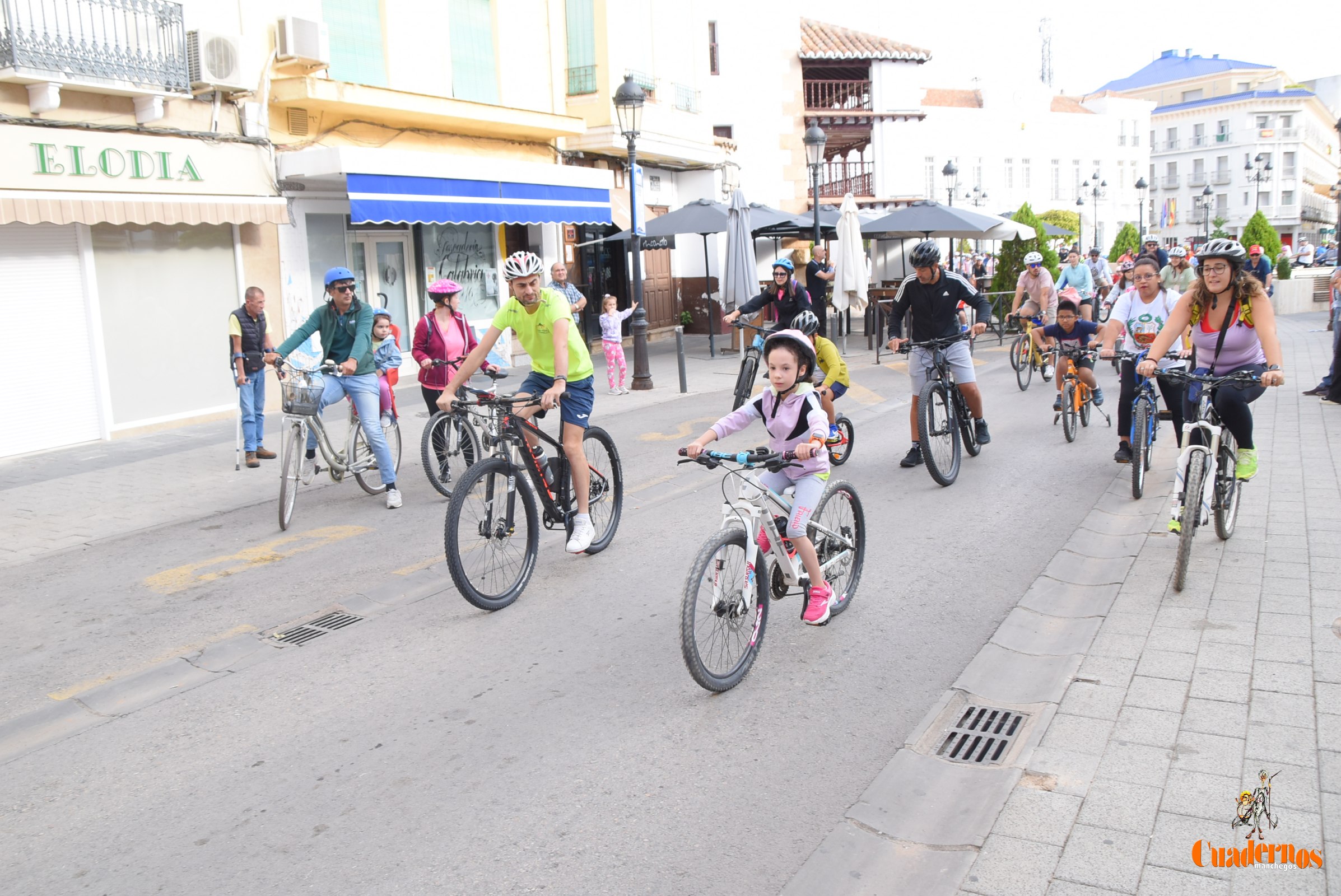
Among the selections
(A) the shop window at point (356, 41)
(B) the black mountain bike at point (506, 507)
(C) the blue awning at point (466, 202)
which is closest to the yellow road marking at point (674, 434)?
(B) the black mountain bike at point (506, 507)

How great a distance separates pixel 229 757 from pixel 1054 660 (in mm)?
3633

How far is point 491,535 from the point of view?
591 cm

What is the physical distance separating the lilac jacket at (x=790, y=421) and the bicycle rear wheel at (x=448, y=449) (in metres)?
4.23

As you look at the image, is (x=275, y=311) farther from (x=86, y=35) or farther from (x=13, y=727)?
(x=13, y=727)

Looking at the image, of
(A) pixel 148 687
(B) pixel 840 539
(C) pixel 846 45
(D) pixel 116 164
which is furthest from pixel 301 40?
(C) pixel 846 45

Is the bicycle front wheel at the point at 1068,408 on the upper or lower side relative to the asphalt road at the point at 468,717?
upper

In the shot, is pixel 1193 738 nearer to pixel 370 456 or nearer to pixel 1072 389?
pixel 370 456

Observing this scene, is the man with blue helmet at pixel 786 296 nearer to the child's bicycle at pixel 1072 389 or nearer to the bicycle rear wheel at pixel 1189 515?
the child's bicycle at pixel 1072 389

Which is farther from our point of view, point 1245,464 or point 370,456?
point 370,456

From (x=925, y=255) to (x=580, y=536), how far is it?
3.85m

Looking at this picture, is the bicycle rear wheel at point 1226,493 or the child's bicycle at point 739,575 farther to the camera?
the bicycle rear wheel at point 1226,493

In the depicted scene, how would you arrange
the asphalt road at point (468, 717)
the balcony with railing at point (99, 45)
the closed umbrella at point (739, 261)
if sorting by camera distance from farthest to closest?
the closed umbrella at point (739, 261) < the balcony with railing at point (99, 45) < the asphalt road at point (468, 717)

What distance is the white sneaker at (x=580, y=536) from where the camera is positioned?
6543 mm

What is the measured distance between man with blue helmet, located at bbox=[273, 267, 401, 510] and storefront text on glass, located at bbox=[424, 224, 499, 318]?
32.9 ft
